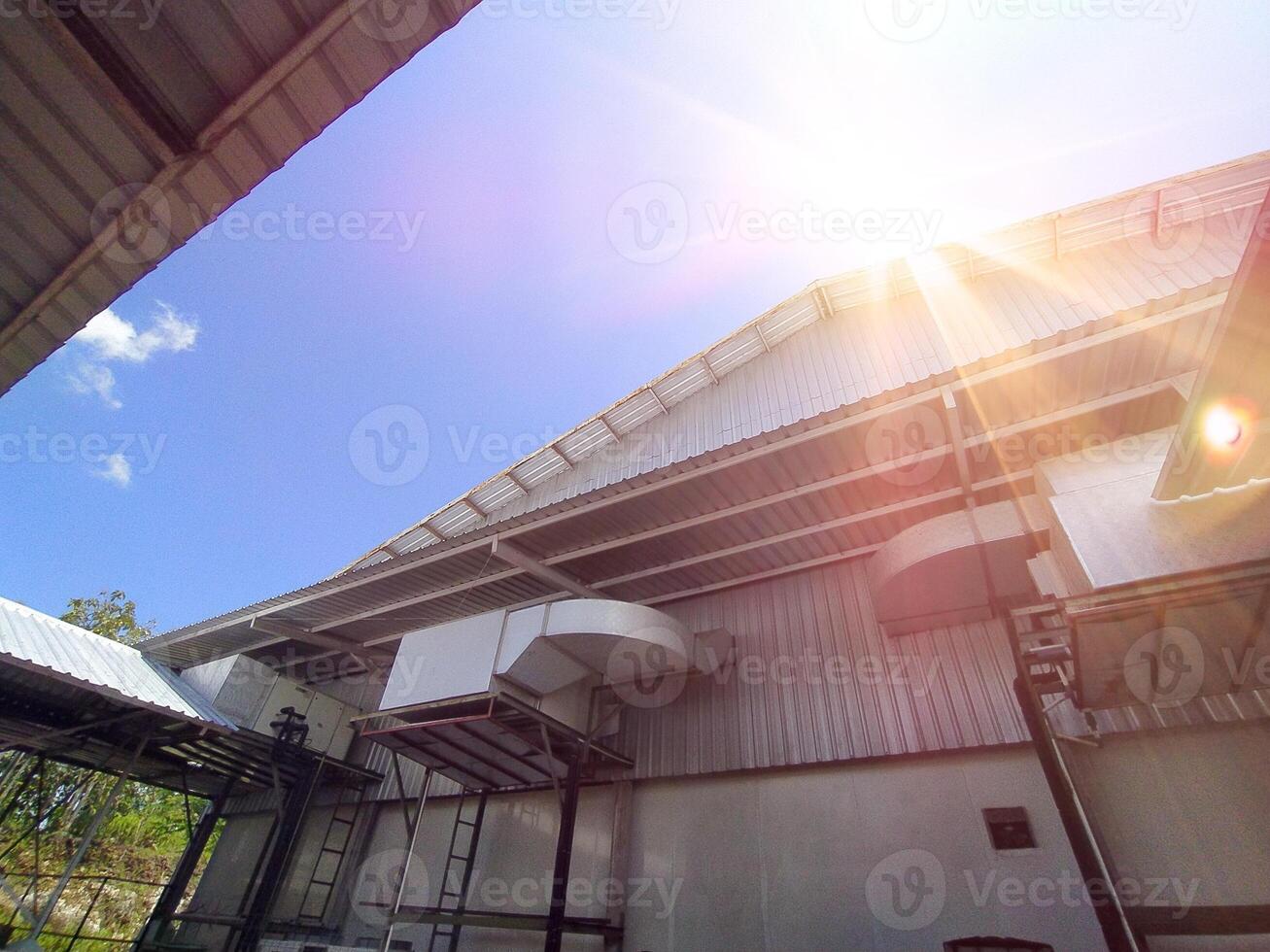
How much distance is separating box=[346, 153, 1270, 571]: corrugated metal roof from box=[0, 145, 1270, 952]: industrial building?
7cm

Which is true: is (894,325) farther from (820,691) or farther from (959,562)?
(820,691)

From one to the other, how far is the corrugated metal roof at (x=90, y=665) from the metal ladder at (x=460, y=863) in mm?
5375

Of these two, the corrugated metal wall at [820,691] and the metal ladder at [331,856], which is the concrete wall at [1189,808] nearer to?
the corrugated metal wall at [820,691]

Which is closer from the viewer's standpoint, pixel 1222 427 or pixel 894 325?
pixel 1222 427

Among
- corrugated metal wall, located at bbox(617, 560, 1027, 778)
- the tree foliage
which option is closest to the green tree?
the tree foliage

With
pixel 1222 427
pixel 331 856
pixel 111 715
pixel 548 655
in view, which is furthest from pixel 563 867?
pixel 111 715

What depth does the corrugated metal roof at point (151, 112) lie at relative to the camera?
2.77 metres

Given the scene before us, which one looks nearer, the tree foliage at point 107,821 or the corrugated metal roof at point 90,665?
the corrugated metal roof at point 90,665

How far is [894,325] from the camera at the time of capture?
38.8 feet

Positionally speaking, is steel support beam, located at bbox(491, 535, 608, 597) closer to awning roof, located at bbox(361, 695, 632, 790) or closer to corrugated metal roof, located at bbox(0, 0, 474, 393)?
awning roof, located at bbox(361, 695, 632, 790)

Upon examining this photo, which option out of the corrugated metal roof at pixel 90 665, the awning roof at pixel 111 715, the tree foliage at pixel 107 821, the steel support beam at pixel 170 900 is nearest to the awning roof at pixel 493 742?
the awning roof at pixel 111 715

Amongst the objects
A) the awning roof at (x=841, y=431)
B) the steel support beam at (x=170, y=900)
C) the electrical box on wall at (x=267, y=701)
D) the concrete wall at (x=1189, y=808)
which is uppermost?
the awning roof at (x=841, y=431)

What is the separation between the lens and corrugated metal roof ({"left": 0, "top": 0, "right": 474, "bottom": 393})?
2770 mm

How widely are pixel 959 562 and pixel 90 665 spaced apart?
15.8 meters
